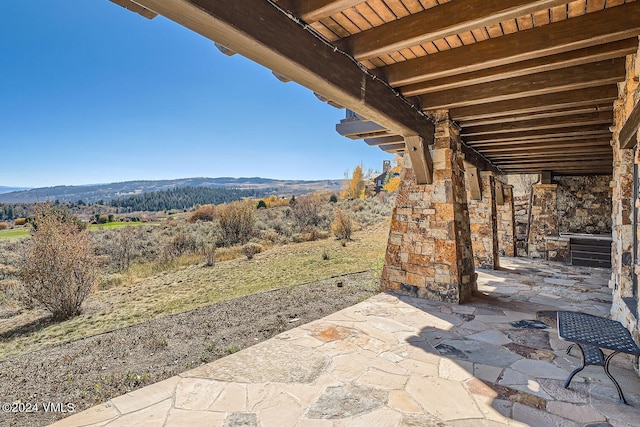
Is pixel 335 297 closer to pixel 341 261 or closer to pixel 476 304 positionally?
pixel 476 304

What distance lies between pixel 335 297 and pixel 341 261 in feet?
10.6

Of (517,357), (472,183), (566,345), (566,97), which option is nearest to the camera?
(517,357)

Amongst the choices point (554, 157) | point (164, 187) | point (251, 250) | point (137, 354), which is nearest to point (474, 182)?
point (554, 157)

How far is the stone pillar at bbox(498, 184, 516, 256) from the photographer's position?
326 inches

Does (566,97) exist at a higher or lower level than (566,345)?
higher

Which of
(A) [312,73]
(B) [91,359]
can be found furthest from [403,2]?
(B) [91,359]

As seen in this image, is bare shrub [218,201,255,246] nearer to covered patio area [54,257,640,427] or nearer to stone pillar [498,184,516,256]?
stone pillar [498,184,516,256]

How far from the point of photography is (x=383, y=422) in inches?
68.1

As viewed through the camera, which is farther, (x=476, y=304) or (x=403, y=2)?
(x=476, y=304)

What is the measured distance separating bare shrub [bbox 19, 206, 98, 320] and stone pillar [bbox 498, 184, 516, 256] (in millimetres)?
9306

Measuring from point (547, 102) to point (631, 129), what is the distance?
110 centimetres

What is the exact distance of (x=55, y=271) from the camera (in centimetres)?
470

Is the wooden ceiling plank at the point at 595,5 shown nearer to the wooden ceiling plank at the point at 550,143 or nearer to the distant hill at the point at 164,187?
the wooden ceiling plank at the point at 550,143

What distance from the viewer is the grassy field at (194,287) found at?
4066 millimetres
